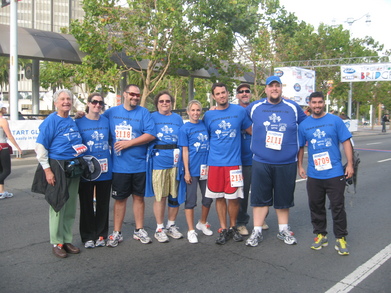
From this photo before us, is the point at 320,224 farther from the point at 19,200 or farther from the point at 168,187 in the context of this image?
the point at 19,200

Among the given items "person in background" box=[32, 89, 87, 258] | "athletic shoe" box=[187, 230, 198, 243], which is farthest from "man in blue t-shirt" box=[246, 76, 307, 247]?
"person in background" box=[32, 89, 87, 258]

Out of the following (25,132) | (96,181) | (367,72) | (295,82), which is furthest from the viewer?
(367,72)

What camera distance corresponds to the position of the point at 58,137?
4402 mm

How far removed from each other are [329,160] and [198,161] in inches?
62.8

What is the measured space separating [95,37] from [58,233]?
14208 millimetres

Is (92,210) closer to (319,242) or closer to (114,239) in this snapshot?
(114,239)

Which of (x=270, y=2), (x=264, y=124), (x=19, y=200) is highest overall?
(x=270, y=2)

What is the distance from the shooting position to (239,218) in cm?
561

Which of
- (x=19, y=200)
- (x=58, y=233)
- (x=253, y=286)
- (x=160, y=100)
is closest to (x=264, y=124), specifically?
(x=160, y=100)

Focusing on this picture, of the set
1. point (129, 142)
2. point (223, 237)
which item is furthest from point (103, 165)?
point (223, 237)

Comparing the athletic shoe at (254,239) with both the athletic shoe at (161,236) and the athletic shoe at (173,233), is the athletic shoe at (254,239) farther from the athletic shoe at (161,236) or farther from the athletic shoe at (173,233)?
the athletic shoe at (161,236)

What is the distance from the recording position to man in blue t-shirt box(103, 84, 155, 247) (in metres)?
4.86

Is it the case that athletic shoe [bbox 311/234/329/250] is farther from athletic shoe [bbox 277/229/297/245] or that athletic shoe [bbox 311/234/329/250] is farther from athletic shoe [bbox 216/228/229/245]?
athletic shoe [bbox 216/228/229/245]

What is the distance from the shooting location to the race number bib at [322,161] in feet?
15.6
